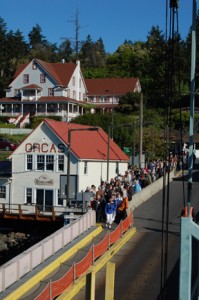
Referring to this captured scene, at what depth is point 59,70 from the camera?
8069 centimetres

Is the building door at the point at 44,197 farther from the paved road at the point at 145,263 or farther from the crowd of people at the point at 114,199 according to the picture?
the paved road at the point at 145,263

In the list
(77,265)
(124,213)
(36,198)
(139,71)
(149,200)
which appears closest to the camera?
(77,265)

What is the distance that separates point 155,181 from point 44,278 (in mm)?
19030

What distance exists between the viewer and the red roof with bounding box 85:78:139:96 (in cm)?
8856

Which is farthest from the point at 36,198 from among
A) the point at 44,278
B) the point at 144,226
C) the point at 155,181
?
the point at 44,278

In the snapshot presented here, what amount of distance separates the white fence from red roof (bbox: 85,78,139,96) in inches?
2542

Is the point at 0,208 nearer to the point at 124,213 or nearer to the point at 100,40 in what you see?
the point at 124,213

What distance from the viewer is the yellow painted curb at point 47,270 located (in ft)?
50.6

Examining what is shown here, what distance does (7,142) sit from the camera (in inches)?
2384

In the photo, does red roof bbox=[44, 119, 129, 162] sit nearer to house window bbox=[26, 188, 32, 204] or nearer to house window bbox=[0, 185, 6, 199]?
house window bbox=[26, 188, 32, 204]

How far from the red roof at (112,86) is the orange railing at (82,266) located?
64787 mm

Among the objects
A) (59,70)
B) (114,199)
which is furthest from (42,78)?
(114,199)

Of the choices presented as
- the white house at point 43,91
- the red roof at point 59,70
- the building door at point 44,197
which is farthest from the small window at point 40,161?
the red roof at point 59,70

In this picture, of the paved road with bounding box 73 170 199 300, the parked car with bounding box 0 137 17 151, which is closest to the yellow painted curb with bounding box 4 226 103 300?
the paved road with bounding box 73 170 199 300
